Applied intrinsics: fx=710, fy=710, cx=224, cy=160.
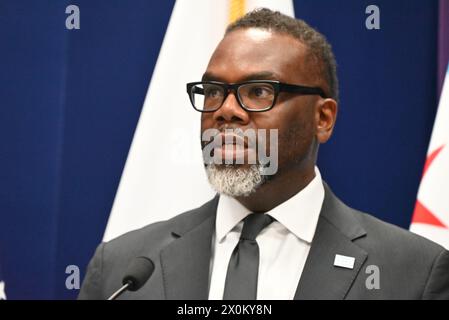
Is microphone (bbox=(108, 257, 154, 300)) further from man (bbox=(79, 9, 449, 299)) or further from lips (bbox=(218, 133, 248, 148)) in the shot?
lips (bbox=(218, 133, 248, 148))

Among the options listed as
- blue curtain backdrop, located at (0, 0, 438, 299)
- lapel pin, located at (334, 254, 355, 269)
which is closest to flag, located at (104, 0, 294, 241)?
blue curtain backdrop, located at (0, 0, 438, 299)

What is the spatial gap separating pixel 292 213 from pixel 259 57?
315 millimetres

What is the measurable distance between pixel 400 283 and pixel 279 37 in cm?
54

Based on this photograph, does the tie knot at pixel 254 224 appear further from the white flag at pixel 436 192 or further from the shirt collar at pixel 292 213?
the white flag at pixel 436 192

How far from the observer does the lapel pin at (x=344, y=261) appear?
4.28ft

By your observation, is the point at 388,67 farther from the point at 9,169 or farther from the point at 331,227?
the point at 9,169

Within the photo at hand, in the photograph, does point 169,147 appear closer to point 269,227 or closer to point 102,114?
point 102,114

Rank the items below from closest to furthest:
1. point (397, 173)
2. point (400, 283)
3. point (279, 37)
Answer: point (400, 283)
point (279, 37)
point (397, 173)

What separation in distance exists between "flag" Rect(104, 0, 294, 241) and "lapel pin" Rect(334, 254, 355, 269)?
0.67 metres

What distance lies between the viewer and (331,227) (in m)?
1.38

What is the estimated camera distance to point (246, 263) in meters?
1.33

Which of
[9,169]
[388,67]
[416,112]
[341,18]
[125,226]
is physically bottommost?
[125,226]

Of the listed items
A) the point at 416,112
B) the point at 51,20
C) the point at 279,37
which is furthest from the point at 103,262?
the point at 416,112

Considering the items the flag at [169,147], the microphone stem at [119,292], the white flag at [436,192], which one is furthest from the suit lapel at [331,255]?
the flag at [169,147]
